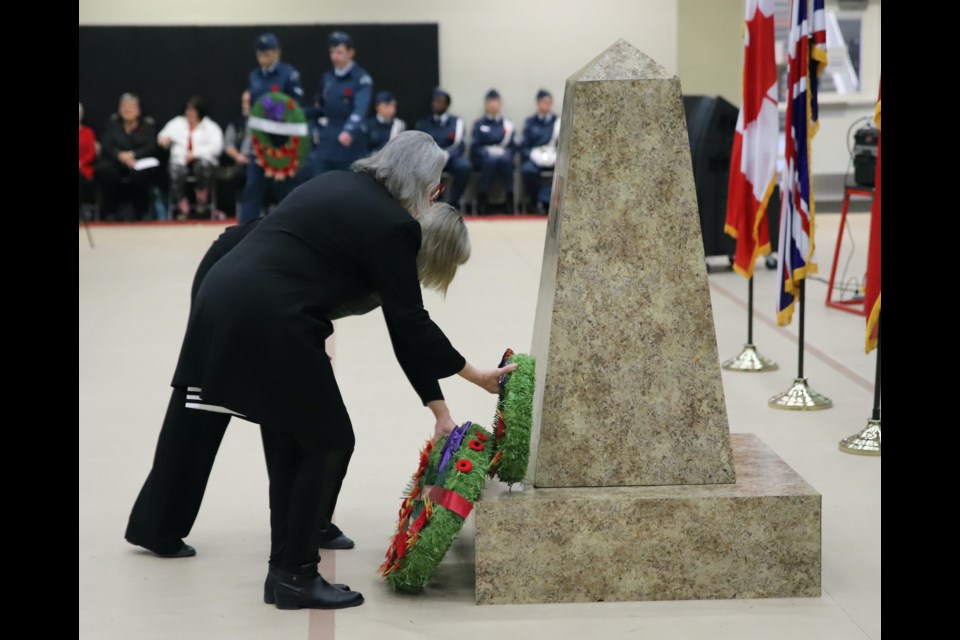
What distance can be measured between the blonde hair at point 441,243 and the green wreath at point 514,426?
32 centimetres

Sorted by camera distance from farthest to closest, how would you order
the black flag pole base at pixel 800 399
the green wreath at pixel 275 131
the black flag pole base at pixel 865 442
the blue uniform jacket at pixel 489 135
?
the blue uniform jacket at pixel 489 135, the green wreath at pixel 275 131, the black flag pole base at pixel 800 399, the black flag pole base at pixel 865 442

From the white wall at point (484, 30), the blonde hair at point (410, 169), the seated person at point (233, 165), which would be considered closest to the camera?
the blonde hair at point (410, 169)

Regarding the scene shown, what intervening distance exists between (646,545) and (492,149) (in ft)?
38.7

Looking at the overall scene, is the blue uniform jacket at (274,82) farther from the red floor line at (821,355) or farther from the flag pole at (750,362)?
the flag pole at (750,362)

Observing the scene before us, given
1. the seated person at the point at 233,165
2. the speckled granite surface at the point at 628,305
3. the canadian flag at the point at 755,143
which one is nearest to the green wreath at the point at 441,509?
the speckled granite surface at the point at 628,305

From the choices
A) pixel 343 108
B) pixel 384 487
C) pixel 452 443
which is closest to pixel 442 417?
pixel 452 443

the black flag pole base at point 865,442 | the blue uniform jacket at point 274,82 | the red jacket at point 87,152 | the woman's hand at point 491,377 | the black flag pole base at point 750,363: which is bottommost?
the black flag pole base at point 865,442

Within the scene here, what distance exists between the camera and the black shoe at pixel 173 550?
13.6 ft

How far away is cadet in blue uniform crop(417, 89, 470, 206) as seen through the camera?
14.9 meters

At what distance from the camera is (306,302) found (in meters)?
3.46

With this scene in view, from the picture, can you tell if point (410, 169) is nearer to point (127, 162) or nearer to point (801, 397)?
point (801, 397)

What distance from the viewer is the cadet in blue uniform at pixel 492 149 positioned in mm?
15141

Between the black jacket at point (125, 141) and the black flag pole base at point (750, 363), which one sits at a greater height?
the black jacket at point (125, 141)

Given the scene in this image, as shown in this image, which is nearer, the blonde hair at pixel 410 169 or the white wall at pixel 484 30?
the blonde hair at pixel 410 169
